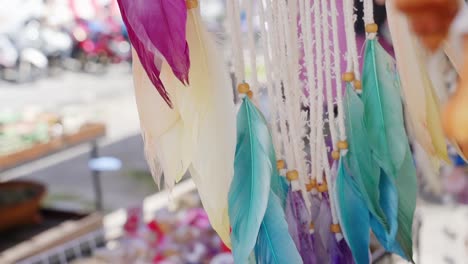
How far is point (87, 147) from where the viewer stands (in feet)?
12.3

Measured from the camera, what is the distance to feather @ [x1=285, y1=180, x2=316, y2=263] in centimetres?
60

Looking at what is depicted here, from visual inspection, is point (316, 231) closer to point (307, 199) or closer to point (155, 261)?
point (307, 199)

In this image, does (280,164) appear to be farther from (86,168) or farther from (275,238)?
(86,168)

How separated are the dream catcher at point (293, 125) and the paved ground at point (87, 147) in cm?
189

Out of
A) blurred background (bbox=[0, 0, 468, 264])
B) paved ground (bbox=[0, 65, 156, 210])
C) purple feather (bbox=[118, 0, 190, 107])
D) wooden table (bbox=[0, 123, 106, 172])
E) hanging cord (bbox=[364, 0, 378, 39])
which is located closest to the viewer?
purple feather (bbox=[118, 0, 190, 107])

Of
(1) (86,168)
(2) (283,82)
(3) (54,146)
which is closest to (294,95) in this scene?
(2) (283,82)

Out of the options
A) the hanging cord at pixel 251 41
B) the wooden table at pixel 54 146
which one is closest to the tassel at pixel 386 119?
the hanging cord at pixel 251 41

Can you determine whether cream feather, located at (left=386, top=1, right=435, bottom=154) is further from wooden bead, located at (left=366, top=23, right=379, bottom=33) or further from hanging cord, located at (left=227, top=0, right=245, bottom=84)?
hanging cord, located at (left=227, top=0, right=245, bottom=84)

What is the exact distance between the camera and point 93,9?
5.32 meters

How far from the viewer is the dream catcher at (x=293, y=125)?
52 cm

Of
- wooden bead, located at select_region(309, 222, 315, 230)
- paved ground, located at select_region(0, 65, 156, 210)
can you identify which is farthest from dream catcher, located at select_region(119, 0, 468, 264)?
paved ground, located at select_region(0, 65, 156, 210)

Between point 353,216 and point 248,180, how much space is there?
0.12m

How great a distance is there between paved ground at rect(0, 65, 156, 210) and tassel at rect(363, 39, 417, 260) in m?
1.94

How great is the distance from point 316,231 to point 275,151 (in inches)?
3.7
